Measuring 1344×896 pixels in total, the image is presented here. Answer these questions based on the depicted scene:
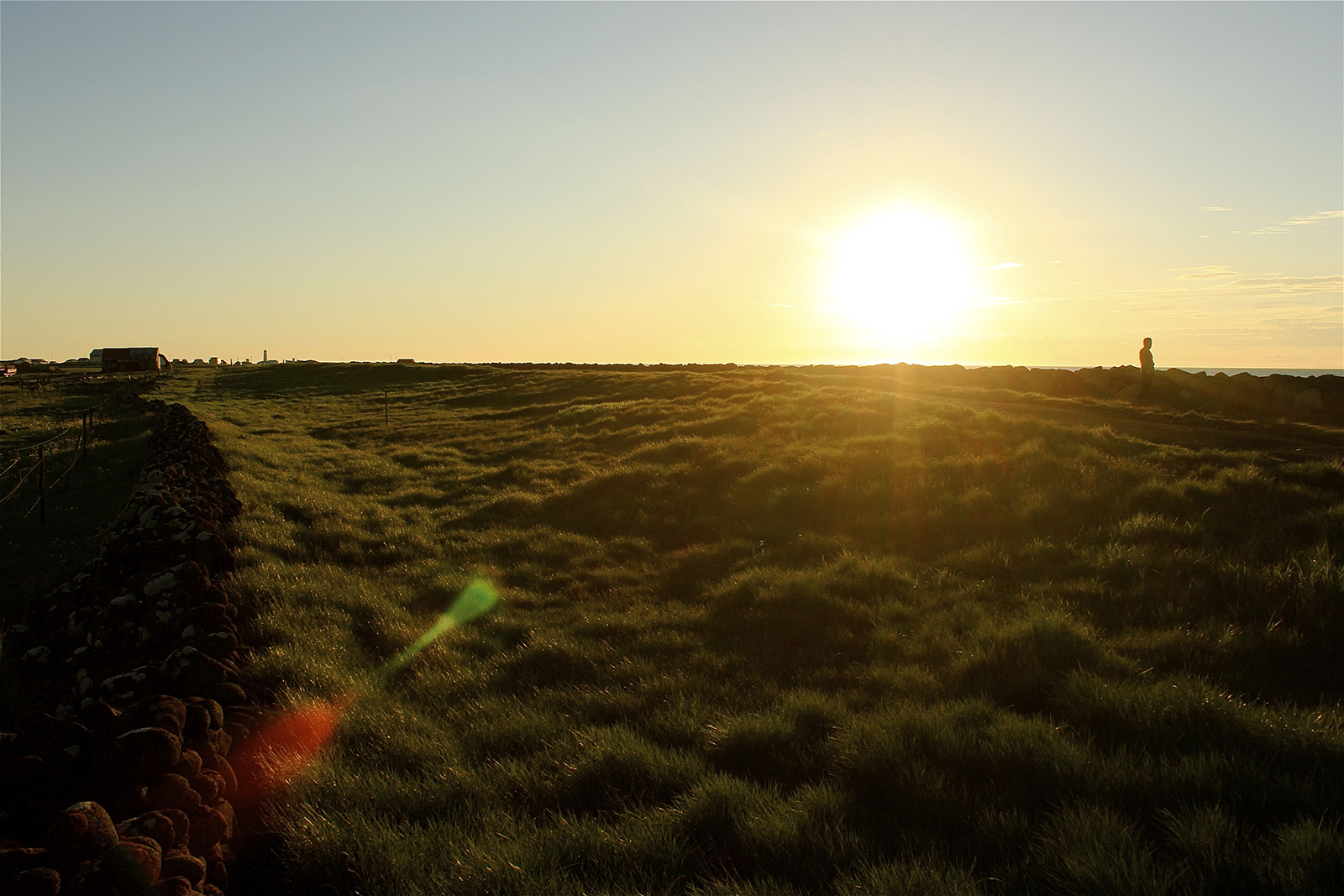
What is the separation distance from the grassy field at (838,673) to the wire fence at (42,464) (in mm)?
3270

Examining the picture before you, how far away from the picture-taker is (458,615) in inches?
282

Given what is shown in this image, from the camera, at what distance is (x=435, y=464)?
58.7ft

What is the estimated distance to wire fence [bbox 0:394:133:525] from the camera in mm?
11562

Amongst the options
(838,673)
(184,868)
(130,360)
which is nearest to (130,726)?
(184,868)

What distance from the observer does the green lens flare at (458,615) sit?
5926mm

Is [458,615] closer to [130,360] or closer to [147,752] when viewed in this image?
[147,752]

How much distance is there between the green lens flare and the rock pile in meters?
1.13

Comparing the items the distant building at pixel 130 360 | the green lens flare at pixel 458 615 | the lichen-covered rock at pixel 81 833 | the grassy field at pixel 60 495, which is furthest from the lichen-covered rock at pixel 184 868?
the distant building at pixel 130 360

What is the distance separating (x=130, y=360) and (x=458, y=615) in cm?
8052

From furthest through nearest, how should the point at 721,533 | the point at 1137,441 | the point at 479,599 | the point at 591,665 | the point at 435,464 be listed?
the point at 435,464 < the point at 1137,441 < the point at 721,533 < the point at 479,599 < the point at 591,665

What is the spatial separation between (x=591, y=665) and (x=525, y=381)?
43578 millimetres

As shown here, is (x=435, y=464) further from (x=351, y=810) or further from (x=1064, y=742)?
(x=1064, y=742)

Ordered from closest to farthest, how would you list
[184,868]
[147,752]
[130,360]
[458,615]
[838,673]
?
[184,868] < [147,752] < [838,673] < [458,615] < [130,360]

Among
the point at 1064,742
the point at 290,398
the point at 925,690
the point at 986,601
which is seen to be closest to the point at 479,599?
the point at 925,690
